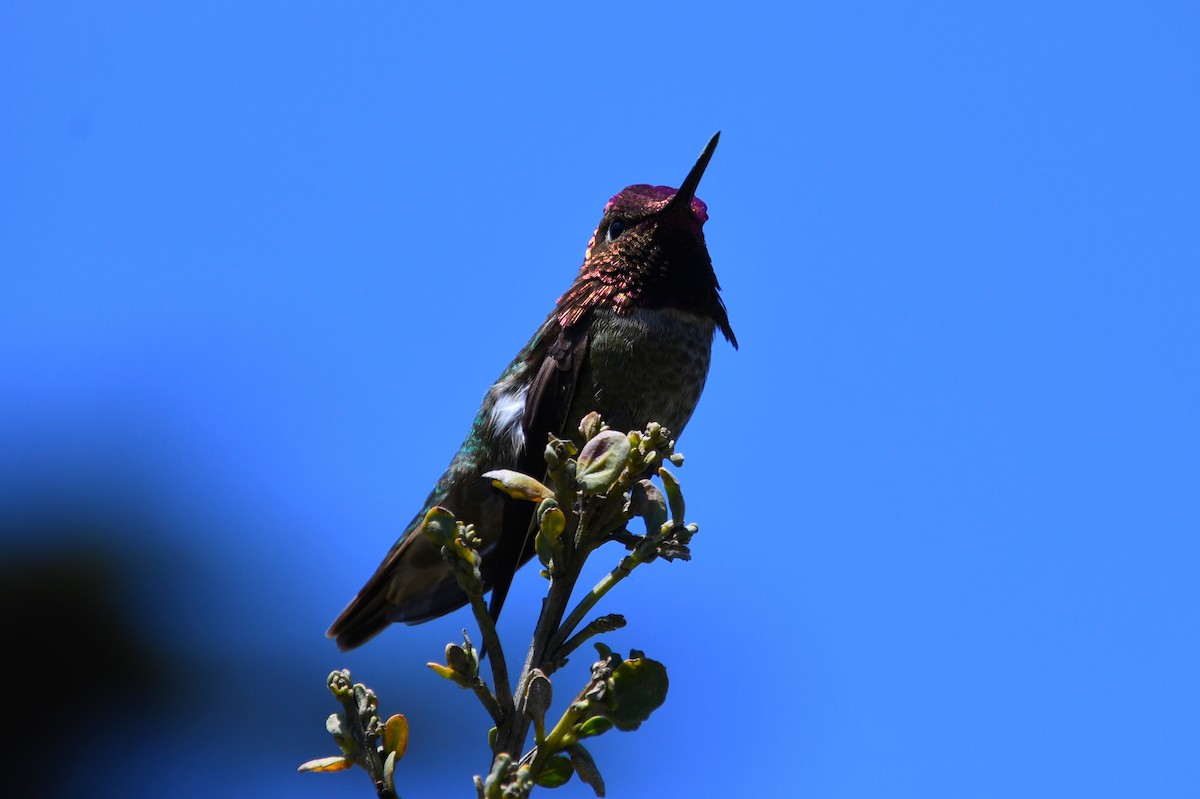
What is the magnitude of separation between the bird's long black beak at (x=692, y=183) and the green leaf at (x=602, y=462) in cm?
210

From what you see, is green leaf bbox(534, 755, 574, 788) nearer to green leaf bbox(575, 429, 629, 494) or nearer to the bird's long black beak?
green leaf bbox(575, 429, 629, 494)

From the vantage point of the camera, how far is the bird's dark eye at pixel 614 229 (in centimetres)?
443

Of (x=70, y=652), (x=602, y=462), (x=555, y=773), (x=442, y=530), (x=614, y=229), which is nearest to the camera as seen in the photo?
(x=555, y=773)

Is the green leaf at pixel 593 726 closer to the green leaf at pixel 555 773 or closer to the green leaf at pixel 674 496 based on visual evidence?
the green leaf at pixel 555 773

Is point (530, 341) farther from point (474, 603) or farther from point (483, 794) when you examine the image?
point (483, 794)

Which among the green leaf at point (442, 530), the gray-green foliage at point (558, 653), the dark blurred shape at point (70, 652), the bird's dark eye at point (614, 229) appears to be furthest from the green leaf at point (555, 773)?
the bird's dark eye at point (614, 229)

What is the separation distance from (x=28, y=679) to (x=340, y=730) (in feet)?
6.29

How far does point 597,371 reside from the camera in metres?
3.85

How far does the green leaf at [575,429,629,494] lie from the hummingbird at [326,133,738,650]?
181 centimetres

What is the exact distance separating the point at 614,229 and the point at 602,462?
9.23 ft

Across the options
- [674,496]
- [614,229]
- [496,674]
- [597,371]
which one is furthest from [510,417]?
[496,674]

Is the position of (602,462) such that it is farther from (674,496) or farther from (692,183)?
(692,183)

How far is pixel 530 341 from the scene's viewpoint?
4.18 metres

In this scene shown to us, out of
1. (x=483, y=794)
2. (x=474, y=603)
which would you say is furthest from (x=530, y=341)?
(x=483, y=794)
